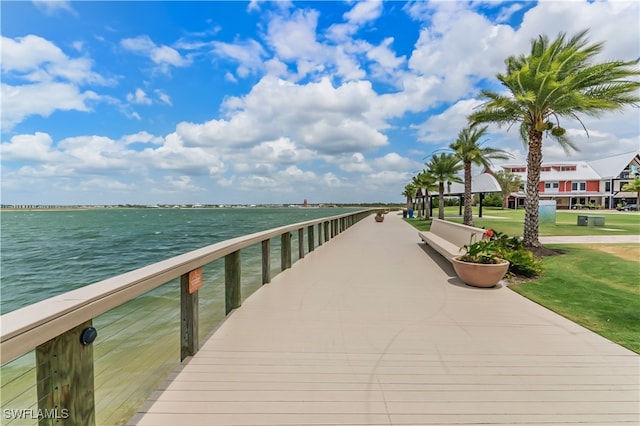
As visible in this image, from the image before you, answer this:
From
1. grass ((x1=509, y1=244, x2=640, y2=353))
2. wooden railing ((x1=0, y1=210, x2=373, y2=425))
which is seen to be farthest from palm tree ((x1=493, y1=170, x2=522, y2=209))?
wooden railing ((x1=0, y1=210, x2=373, y2=425))

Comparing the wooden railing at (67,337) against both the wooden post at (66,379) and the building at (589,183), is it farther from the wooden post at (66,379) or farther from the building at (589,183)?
the building at (589,183)

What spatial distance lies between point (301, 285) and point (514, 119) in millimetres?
8220

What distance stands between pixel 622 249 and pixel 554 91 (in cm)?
473

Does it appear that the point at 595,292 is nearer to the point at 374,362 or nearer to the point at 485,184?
the point at 374,362

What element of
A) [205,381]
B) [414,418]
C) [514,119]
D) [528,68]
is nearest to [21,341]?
[205,381]

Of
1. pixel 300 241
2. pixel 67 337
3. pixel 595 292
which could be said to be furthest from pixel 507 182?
pixel 67 337

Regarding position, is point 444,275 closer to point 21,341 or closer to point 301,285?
point 301,285

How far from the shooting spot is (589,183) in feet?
159

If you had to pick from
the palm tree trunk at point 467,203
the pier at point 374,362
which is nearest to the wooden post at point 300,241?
the pier at point 374,362

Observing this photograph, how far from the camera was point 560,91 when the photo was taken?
7.89m

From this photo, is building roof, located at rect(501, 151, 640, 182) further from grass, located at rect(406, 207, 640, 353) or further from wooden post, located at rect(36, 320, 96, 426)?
wooden post, located at rect(36, 320, 96, 426)

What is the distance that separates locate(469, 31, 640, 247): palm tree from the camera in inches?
306

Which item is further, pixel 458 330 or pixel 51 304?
pixel 458 330

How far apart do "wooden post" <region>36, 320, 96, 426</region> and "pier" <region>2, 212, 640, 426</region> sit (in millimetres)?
48
